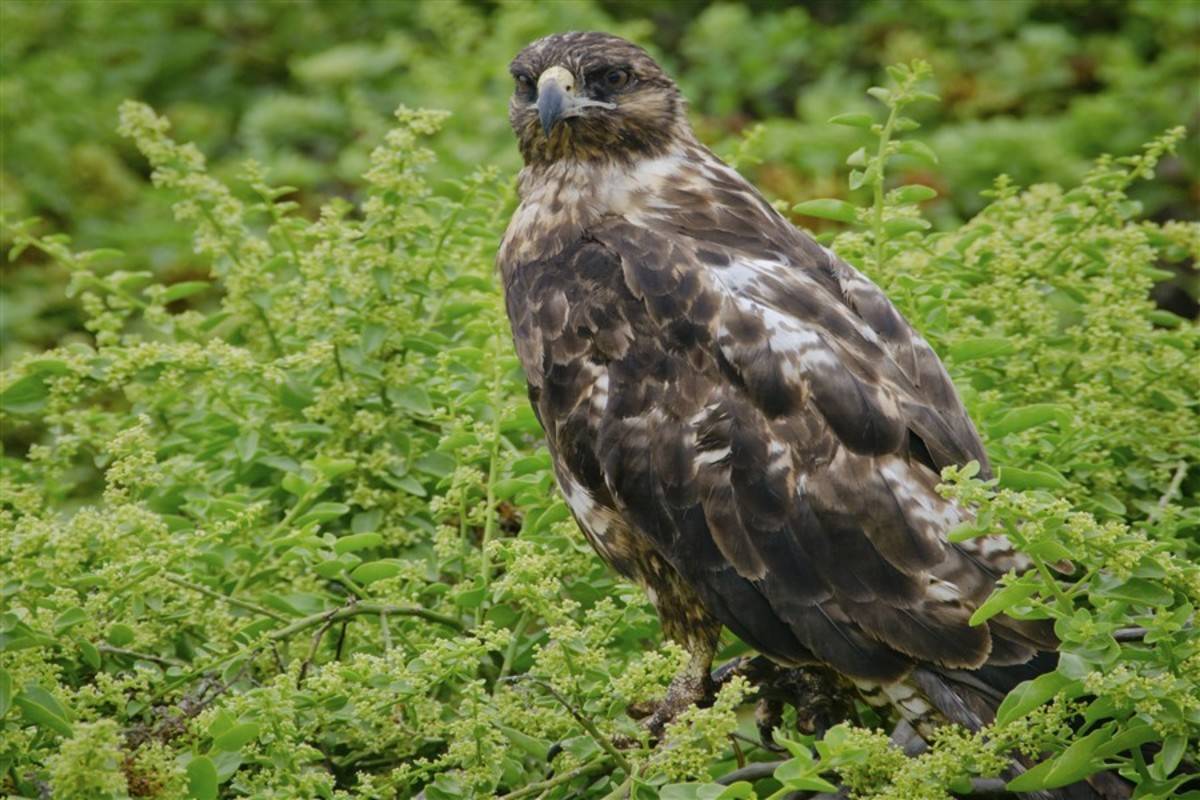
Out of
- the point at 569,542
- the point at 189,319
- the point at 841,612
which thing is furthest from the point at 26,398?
the point at 841,612

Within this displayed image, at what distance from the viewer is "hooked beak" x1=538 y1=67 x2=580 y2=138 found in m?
3.41

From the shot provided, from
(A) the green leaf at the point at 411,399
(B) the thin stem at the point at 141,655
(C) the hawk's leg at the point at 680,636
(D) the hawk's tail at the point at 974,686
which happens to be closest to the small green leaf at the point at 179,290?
(A) the green leaf at the point at 411,399

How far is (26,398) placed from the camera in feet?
10.5

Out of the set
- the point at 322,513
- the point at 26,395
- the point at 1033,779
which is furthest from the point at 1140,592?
the point at 26,395

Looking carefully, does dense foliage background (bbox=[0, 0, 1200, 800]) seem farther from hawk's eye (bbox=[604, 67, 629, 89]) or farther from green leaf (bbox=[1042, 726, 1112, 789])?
hawk's eye (bbox=[604, 67, 629, 89])

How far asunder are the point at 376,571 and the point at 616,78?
1212 millimetres

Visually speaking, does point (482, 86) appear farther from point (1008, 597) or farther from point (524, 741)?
point (1008, 597)

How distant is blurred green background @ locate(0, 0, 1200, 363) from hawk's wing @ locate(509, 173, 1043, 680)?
2887 millimetres

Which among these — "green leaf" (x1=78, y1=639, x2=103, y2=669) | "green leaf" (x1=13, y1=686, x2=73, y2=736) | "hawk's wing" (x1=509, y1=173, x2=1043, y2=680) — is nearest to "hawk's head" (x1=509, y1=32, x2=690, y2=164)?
"hawk's wing" (x1=509, y1=173, x2=1043, y2=680)

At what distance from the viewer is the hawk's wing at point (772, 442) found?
2857 millimetres

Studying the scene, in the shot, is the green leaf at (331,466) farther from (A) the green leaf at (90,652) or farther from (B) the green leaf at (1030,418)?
(B) the green leaf at (1030,418)

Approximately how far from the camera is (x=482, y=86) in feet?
22.0

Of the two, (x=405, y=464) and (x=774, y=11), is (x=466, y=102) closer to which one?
(x=774, y=11)

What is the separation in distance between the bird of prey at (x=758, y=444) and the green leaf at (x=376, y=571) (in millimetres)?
363
